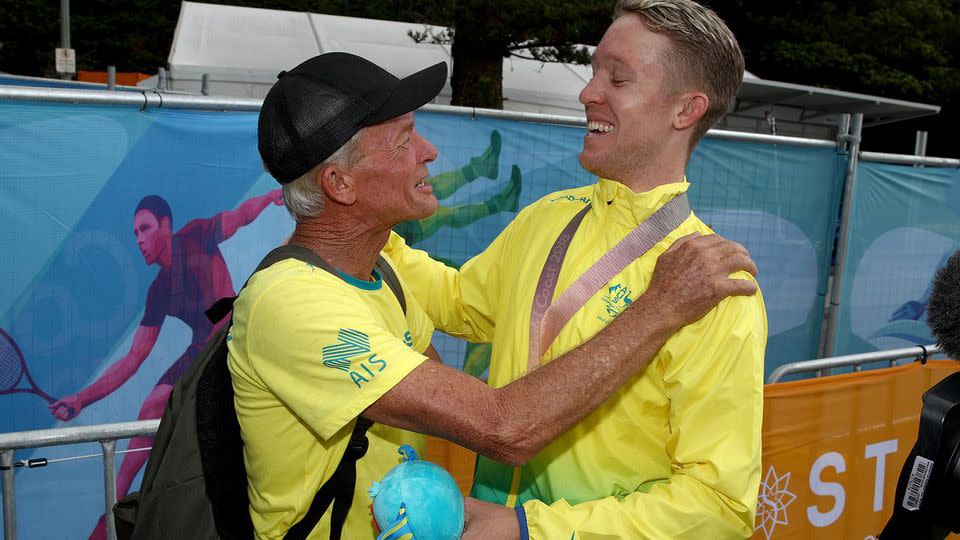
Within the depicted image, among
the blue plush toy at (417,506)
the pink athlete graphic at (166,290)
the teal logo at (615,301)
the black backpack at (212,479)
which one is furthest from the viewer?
the pink athlete graphic at (166,290)

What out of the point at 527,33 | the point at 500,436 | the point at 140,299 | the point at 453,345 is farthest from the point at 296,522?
the point at 527,33

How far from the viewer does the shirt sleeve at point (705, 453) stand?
171 centimetres

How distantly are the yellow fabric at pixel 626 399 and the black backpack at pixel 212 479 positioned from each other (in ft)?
1.39

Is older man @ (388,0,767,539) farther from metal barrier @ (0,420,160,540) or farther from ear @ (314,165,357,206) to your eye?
metal barrier @ (0,420,160,540)

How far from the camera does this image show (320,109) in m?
1.93

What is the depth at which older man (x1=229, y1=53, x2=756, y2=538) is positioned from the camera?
1705 millimetres

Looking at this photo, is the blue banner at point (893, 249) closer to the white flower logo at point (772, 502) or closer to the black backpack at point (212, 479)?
the white flower logo at point (772, 502)

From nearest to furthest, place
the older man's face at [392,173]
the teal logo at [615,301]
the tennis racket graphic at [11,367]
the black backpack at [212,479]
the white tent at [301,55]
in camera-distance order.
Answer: the black backpack at [212,479]
the teal logo at [615,301]
the older man's face at [392,173]
the tennis racket graphic at [11,367]
the white tent at [301,55]

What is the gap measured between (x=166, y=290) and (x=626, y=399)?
266 cm

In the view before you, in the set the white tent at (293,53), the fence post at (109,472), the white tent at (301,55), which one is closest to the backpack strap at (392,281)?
the fence post at (109,472)

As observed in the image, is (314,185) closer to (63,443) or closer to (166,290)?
(63,443)

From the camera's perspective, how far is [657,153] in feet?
6.91

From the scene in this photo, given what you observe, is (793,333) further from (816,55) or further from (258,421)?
(816,55)

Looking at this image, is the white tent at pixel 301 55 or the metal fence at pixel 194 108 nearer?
the metal fence at pixel 194 108
